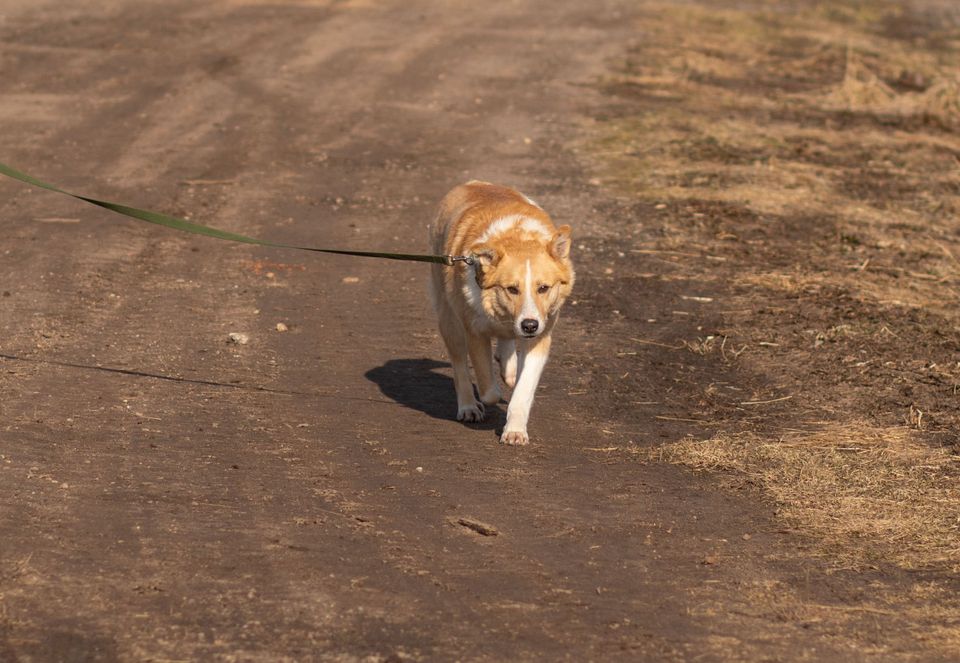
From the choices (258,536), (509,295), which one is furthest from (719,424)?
(258,536)

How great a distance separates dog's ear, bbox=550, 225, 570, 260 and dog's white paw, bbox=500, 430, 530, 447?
40.8 inches

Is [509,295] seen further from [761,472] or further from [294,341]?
[294,341]

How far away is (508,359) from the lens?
9.38 meters

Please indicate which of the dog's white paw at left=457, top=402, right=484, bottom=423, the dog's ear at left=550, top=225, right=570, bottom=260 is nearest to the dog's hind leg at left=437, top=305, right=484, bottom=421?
the dog's white paw at left=457, top=402, right=484, bottom=423

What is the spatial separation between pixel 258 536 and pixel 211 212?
24.4 feet

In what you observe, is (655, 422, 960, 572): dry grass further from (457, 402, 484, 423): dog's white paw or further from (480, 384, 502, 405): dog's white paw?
(457, 402, 484, 423): dog's white paw

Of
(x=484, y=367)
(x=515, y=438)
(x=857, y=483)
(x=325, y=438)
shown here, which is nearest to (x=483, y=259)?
(x=484, y=367)

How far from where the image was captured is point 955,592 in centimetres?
643

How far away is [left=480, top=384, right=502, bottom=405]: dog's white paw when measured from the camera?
867 cm

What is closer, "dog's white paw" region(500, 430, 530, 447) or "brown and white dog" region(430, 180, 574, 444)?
"brown and white dog" region(430, 180, 574, 444)

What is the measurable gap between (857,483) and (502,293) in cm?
220

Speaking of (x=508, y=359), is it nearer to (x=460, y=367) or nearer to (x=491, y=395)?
(x=460, y=367)

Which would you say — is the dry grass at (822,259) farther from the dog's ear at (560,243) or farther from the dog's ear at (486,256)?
the dog's ear at (486,256)

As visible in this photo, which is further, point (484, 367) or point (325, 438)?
point (484, 367)
